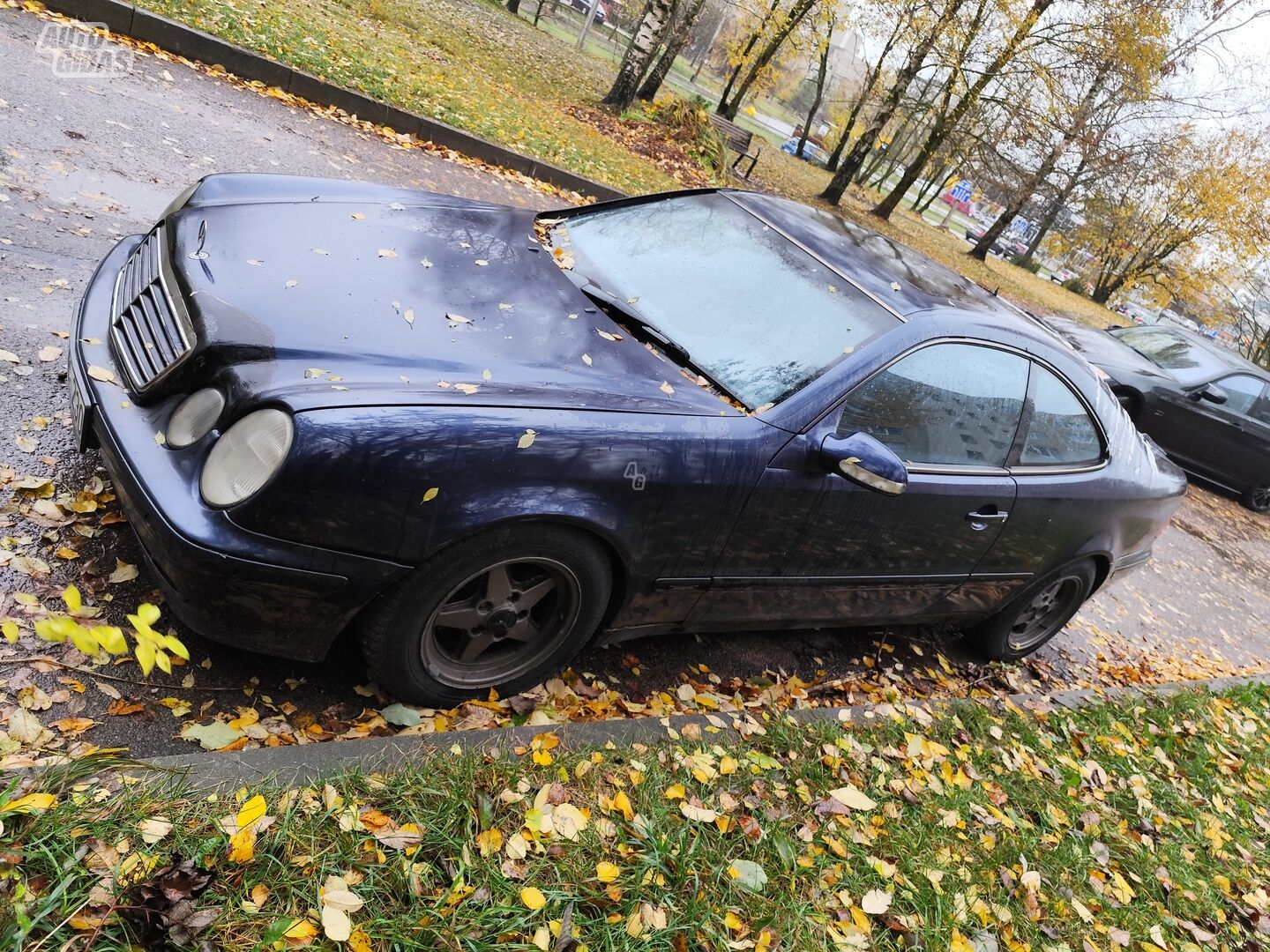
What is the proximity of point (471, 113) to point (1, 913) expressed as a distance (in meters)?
10.6

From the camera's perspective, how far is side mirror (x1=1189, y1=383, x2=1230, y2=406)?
10.3 m

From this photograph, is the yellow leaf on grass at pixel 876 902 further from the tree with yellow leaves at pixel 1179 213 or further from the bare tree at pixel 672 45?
the tree with yellow leaves at pixel 1179 213

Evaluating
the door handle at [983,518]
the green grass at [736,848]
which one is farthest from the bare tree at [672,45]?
the green grass at [736,848]

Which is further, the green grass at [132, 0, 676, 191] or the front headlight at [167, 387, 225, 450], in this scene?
the green grass at [132, 0, 676, 191]

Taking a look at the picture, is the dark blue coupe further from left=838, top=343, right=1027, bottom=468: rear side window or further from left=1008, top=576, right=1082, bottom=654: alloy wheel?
left=1008, top=576, right=1082, bottom=654: alloy wheel

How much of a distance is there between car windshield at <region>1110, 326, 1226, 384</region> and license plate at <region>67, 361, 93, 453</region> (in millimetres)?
11402

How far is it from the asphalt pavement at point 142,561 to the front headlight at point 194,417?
0.61 m

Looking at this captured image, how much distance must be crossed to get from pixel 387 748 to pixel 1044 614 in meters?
3.85

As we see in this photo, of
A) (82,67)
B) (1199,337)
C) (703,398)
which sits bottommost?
(82,67)

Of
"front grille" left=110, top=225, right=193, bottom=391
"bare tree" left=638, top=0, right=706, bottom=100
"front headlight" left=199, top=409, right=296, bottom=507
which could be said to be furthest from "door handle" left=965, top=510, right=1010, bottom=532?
"bare tree" left=638, top=0, right=706, bottom=100

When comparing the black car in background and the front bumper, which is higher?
the black car in background

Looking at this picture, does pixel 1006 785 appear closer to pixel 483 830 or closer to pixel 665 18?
pixel 483 830

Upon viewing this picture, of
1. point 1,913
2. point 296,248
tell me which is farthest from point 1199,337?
point 1,913

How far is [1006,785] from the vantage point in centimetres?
358
